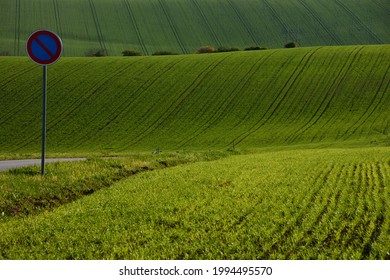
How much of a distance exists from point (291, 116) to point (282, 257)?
48.2m

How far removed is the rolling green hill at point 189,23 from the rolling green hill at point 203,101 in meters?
30.2

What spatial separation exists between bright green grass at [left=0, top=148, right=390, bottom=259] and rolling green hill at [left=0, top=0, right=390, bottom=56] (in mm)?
93855

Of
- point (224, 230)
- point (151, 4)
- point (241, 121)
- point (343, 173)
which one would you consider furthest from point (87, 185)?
point (151, 4)

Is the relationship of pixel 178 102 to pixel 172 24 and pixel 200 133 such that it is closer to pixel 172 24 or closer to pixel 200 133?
pixel 200 133

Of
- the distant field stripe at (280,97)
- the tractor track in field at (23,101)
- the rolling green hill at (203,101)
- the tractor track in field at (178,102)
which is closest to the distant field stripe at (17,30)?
the rolling green hill at (203,101)

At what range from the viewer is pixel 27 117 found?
2189 inches

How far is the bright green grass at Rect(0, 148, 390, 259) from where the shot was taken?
26.2 ft

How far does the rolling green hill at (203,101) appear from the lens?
1893 inches

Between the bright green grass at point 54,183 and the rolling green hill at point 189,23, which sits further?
Answer: the rolling green hill at point 189,23

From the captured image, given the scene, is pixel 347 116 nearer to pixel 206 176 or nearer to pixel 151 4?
pixel 206 176

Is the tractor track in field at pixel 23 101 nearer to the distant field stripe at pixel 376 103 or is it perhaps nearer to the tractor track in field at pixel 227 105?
the tractor track in field at pixel 227 105

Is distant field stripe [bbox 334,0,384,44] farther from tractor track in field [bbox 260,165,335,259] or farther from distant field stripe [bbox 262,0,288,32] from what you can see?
tractor track in field [bbox 260,165,335,259]

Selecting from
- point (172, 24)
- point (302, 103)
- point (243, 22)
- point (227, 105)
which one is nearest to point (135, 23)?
point (172, 24)

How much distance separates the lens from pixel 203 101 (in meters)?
59.7
